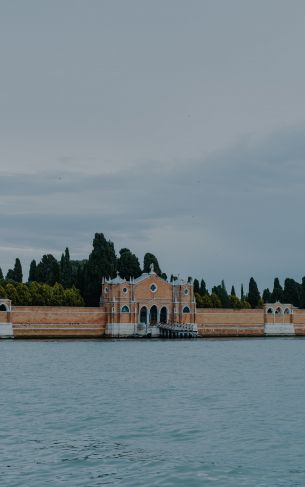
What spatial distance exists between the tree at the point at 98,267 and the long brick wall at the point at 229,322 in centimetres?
958

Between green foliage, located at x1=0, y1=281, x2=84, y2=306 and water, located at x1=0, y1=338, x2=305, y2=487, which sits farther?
green foliage, located at x1=0, y1=281, x2=84, y2=306

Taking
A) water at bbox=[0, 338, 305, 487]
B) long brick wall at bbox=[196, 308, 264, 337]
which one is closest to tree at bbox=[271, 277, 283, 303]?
long brick wall at bbox=[196, 308, 264, 337]

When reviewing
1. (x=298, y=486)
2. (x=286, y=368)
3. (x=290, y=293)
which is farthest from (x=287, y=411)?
(x=290, y=293)

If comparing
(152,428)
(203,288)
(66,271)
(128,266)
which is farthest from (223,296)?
(152,428)

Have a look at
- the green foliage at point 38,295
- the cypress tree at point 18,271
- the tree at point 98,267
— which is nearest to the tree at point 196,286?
the tree at point 98,267

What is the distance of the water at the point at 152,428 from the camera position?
13.8m

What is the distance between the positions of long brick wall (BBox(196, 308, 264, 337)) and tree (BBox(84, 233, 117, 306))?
958 centimetres

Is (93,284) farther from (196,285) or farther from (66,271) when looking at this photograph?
(196,285)

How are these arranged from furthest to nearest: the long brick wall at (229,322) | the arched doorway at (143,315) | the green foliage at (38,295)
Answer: the long brick wall at (229,322), the arched doorway at (143,315), the green foliage at (38,295)

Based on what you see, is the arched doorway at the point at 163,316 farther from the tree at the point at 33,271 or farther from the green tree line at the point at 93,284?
the tree at the point at 33,271

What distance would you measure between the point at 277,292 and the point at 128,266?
59.3 feet

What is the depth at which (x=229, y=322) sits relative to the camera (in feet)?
259

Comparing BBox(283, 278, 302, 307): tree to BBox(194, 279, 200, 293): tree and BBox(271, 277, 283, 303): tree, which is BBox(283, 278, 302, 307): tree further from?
BBox(194, 279, 200, 293): tree

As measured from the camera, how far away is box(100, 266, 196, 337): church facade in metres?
72.4
